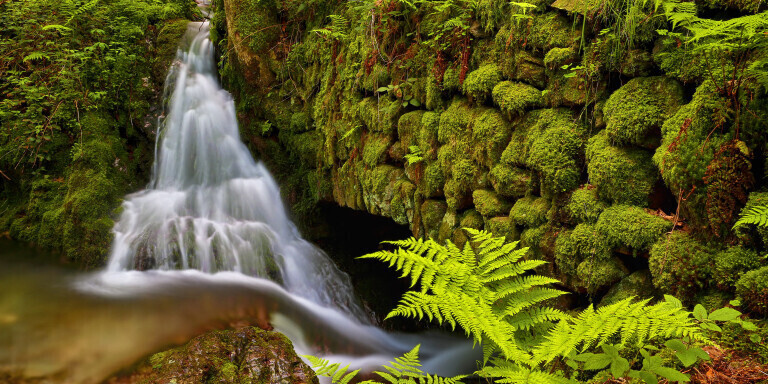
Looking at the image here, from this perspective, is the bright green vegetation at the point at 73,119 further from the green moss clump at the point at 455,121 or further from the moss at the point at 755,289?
the moss at the point at 755,289

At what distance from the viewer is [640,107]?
113 inches

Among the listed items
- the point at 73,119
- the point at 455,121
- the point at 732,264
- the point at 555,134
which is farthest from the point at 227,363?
the point at 73,119

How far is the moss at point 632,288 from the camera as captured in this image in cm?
274

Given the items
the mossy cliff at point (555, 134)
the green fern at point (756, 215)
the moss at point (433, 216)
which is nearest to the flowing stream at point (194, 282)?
the mossy cliff at point (555, 134)

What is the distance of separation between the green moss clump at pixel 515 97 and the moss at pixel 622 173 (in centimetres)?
74

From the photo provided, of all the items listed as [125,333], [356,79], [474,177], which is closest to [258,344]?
[125,333]

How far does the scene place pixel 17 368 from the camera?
4031 mm

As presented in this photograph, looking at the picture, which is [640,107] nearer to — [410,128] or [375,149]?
[410,128]

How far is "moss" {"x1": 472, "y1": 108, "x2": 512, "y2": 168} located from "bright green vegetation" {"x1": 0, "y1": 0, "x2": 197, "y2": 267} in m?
5.99

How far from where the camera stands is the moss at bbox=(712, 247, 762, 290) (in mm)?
2234

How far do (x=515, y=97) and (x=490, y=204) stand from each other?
3.25 ft

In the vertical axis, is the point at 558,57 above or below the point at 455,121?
above

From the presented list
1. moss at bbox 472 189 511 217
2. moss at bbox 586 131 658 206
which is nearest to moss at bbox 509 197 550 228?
moss at bbox 472 189 511 217

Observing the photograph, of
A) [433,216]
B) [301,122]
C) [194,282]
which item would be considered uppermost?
[301,122]
